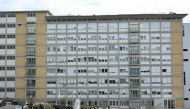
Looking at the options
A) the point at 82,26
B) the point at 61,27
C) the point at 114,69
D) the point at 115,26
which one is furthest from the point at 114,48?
the point at 61,27

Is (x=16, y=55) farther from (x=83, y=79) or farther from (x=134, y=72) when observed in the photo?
(x=134, y=72)

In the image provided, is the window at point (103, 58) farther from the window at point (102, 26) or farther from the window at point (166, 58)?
the window at point (166, 58)

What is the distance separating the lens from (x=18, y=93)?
100375mm

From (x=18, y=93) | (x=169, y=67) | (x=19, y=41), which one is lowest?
(x=18, y=93)

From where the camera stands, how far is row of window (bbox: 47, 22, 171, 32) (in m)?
98.9

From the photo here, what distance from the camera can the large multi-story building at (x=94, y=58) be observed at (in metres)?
97.6

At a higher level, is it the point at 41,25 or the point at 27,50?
the point at 41,25

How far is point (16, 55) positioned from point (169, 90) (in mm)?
40710

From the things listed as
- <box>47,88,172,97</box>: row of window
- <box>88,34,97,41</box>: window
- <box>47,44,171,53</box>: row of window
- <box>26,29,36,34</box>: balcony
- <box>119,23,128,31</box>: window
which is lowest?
<box>47,88,172,97</box>: row of window

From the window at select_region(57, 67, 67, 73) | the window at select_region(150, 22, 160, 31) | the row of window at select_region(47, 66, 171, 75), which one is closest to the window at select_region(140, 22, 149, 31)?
the window at select_region(150, 22, 160, 31)

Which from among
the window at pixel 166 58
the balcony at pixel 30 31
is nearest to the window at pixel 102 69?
the window at pixel 166 58

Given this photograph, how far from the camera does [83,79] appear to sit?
99.6 m

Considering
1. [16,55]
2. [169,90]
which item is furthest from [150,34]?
[16,55]

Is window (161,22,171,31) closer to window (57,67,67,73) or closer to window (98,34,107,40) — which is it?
window (98,34,107,40)
